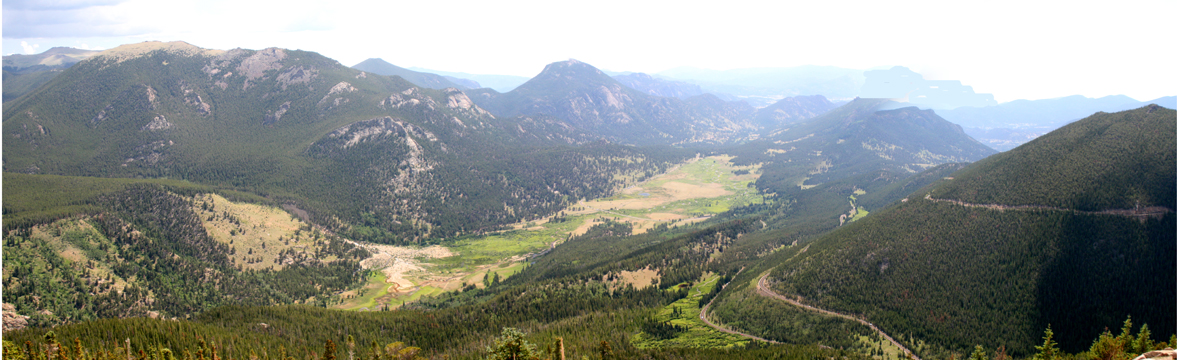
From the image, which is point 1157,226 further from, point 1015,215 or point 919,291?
point 919,291

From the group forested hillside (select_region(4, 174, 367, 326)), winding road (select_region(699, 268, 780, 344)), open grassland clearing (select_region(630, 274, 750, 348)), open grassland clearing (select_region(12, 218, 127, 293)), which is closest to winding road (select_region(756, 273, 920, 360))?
winding road (select_region(699, 268, 780, 344))

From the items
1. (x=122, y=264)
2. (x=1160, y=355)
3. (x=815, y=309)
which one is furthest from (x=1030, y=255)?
(x=122, y=264)

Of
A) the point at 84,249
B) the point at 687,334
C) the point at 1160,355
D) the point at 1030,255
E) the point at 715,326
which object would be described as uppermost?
the point at 1160,355

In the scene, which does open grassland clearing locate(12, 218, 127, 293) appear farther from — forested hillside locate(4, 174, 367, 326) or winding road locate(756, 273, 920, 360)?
winding road locate(756, 273, 920, 360)

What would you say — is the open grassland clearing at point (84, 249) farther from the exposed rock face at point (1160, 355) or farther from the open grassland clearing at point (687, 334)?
the exposed rock face at point (1160, 355)

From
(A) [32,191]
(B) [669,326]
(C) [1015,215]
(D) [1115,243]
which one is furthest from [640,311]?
(A) [32,191]

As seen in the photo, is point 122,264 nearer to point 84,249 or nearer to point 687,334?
point 84,249
